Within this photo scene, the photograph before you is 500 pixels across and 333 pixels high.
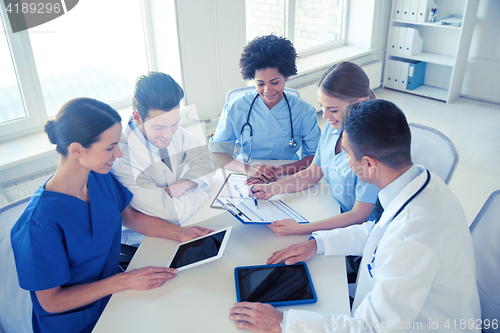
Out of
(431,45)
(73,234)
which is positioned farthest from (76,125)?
(431,45)

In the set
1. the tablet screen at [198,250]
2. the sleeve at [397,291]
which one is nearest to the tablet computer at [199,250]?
the tablet screen at [198,250]

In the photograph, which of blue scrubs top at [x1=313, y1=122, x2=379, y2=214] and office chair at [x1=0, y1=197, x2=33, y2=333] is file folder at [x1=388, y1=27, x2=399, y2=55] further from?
office chair at [x1=0, y1=197, x2=33, y2=333]

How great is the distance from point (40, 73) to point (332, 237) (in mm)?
2076

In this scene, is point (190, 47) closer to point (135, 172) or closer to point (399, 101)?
point (135, 172)

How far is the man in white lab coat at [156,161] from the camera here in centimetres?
140

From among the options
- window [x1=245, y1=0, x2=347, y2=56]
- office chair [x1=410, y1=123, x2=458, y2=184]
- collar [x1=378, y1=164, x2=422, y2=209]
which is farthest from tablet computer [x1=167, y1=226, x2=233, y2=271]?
window [x1=245, y1=0, x2=347, y2=56]

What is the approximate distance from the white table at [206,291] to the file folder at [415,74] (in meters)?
3.81

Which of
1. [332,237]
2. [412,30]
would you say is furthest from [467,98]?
[332,237]

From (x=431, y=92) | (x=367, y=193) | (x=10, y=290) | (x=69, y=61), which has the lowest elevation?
(x=431, y=92)

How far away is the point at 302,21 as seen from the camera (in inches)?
156

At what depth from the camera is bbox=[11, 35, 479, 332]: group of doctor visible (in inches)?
35.2

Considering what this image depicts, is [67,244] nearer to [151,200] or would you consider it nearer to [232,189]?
[151,200]

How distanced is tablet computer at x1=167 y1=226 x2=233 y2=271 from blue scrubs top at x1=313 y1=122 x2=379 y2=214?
21.5 inches

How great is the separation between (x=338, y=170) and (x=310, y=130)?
18.6 inches
